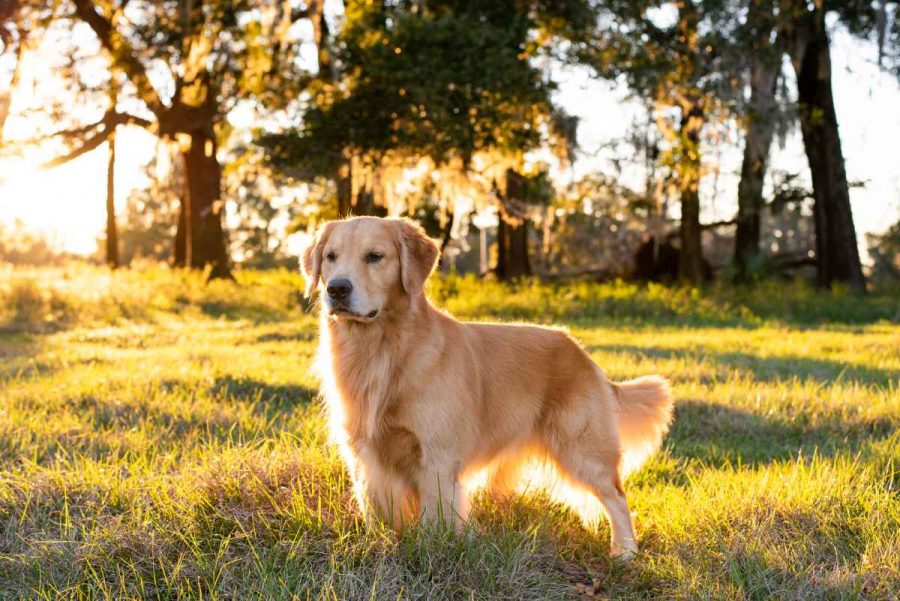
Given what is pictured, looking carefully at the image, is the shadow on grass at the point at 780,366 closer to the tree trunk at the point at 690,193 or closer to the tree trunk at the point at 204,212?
the tree trunk at the point at 690,193

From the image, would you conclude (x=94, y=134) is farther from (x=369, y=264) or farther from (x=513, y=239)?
(x=369, y=264)

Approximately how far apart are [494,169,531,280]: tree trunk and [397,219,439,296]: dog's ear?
1497 cm

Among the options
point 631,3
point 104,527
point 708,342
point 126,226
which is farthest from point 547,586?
point 126,226

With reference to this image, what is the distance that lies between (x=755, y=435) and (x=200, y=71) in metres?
14.5

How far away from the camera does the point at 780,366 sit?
339 inches

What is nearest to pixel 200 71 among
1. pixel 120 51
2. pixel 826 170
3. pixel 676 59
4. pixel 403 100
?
pixel 120 51

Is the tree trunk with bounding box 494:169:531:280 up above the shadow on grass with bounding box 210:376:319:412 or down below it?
above

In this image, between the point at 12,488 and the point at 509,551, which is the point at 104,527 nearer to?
the point at 12,488

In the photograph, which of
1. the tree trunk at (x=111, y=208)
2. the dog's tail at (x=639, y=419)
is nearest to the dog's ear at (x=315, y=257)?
the dog's tail at (x=639, y=419)

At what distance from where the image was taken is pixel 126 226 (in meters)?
60.1

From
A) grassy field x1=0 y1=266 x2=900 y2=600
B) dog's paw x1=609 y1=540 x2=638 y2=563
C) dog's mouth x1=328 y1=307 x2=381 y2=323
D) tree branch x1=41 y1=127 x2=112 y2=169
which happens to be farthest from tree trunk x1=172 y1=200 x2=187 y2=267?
A: dog's paw x1=609 y1=540 x2=638 y2=563

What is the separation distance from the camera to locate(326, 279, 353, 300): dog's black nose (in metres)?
3.44

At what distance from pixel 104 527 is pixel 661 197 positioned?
16768mm

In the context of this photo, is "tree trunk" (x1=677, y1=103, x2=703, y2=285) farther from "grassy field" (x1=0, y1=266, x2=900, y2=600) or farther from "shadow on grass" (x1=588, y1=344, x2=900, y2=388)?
"grassy field" (x1=0, y1=266, x2=900, y2=600)
